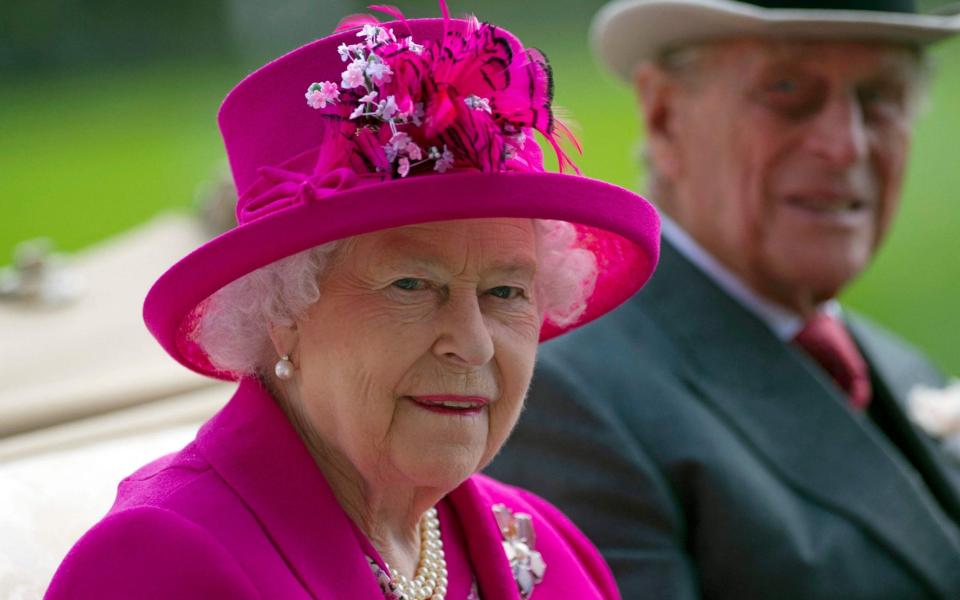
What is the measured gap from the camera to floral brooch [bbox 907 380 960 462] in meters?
3.54

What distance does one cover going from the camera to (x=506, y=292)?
1923mm

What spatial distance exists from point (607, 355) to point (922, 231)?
11.0m

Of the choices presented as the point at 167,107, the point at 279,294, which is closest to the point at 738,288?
the point at 279,294

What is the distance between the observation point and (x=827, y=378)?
3.38 m

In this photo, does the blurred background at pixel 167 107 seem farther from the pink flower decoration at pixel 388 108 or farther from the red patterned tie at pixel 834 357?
the pink flower decoration at pixel 388 108

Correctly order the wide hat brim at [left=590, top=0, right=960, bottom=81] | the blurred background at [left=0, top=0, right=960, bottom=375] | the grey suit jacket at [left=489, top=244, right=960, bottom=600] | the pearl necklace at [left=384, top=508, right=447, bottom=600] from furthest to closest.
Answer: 1. the blurred background at [left=0, top=0, right=960, bottom=375]
2. the wide hat brim at [left=590, top=0, right=960, bottom=81]
3. the grey suit jacket at [left=489, top=244, right=960, bottom=600]
4. the pearl necklace at [left=384, top=508, right=447, bottom=600]

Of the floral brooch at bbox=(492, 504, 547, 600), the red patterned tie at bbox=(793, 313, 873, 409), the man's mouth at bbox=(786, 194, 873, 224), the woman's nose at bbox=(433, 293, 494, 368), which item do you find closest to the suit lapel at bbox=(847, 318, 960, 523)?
the red patterned tie at bbox=(793, 313, 873, 409)

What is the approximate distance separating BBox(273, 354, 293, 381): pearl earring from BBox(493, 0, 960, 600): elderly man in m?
1.10

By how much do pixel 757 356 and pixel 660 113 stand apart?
78 centimetres

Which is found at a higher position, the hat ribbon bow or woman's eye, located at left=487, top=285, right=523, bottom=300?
the hat ribbon bow

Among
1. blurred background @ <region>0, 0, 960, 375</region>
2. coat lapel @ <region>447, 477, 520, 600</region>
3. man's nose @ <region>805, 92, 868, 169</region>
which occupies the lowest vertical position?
blurred background @ <region>0, 0, 960, 375</region>

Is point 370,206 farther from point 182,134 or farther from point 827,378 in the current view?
point 182,134

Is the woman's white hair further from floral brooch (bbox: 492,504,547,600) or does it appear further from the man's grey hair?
the man's grey hair

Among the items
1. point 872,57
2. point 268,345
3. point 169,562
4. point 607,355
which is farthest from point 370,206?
point 872,57
